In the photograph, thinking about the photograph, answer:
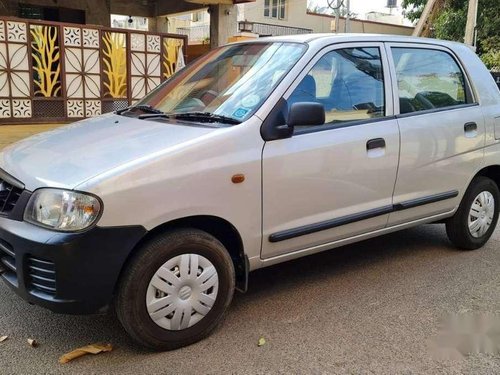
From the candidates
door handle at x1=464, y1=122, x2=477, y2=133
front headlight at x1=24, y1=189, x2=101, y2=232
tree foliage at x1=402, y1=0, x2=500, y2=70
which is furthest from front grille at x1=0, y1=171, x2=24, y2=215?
tree foliage at x1=402, y1=0, x2=500, y2=70

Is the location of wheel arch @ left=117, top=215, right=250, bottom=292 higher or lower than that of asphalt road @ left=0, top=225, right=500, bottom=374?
higher

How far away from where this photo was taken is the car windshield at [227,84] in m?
3.50

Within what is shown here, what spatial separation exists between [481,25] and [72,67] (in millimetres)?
16795

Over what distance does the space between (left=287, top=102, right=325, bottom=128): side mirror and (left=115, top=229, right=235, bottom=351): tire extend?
0.89 m

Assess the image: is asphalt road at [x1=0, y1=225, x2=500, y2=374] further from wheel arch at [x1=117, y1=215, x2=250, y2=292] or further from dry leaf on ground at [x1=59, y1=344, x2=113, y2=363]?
wheel arch at [x1=117, y1=215, x2=250, y2=292]

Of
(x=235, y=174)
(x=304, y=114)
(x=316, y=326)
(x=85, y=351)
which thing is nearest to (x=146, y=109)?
(x=235, y=174)

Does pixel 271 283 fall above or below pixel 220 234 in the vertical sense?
below

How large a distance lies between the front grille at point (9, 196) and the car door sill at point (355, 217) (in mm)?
1527

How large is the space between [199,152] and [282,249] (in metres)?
0.93

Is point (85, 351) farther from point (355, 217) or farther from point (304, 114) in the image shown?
point (355, 217)

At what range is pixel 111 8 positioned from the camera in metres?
14.5

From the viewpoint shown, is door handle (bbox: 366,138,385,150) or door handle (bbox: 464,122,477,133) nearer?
door handle (bbox: 366,138,385,150)

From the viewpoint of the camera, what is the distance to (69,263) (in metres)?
2.74

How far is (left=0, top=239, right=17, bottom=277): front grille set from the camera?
117 inches
